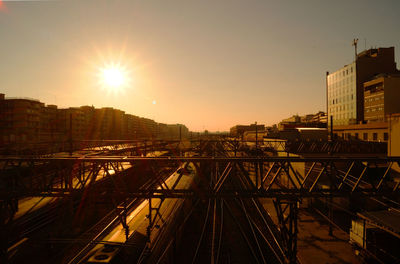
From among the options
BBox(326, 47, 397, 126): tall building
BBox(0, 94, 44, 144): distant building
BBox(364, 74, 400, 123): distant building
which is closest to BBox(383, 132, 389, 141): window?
BBox(364, 74, 400, 123): distant building

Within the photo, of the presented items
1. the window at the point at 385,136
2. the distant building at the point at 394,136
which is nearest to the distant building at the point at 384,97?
the window at the point at 385,136

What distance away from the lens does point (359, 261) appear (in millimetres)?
11656

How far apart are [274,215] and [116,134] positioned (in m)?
81.0

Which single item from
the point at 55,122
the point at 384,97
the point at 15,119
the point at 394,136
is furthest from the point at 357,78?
the point at 55,122

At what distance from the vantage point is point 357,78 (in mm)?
45781

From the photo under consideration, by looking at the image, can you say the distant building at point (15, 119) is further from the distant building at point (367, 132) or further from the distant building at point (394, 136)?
the distant building at point (367, 132)

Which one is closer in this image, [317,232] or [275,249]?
[275,249]

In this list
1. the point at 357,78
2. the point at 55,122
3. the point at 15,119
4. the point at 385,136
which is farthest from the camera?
the point at 55,122

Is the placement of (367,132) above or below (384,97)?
below

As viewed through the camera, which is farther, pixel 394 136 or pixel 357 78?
pixel 357 78

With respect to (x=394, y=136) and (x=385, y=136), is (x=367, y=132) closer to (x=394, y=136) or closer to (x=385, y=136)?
(x=385, y=136)

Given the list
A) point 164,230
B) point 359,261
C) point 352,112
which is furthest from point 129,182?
point 352,112

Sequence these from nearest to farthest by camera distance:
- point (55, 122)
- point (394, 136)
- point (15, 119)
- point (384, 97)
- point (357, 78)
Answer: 1. point (394, 136)
2. point (384, 97)
3. point (357, 78)
4. point (15, 119)
5. point (55, 122)

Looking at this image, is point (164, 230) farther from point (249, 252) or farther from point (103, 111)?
point (103, 111)
